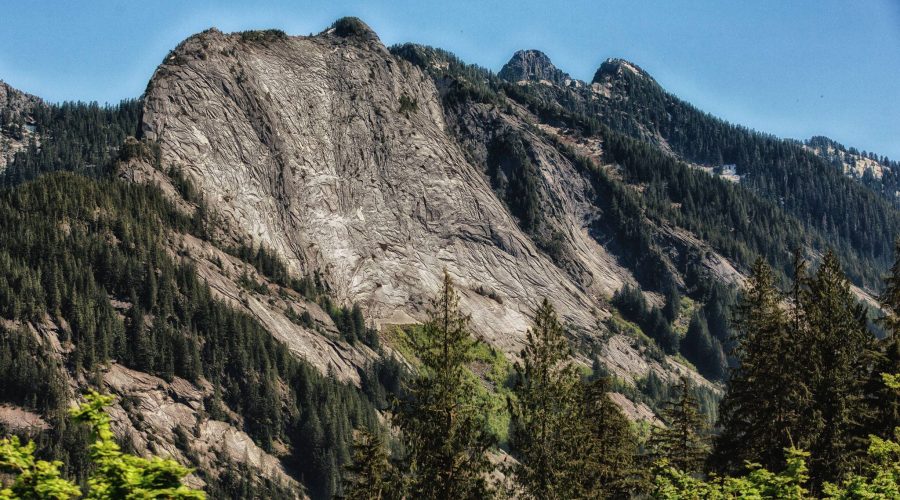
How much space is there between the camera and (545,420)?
39.1 m

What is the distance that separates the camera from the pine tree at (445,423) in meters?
35.9

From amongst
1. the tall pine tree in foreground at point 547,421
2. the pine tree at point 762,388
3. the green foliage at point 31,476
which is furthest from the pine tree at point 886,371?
the green foliage at point 31,476

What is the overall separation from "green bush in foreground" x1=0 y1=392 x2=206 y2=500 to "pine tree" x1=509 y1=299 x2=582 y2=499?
22769mm

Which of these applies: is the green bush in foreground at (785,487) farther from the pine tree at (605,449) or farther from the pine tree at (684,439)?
the pine tree at (684,439)

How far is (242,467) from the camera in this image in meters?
125

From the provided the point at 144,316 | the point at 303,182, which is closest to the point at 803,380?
the point at 144,316

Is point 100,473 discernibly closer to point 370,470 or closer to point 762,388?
point 370,470

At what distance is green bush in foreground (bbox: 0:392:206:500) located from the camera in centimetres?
1647

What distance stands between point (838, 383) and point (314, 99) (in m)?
167

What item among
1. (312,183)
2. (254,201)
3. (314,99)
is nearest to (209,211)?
(254,201)

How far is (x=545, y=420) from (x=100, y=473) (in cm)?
2465

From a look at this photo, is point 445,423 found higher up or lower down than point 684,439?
lower down

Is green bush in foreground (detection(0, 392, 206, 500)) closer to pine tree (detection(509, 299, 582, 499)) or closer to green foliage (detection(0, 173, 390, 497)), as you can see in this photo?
pine tree (detection(509, 299, 582, 499))

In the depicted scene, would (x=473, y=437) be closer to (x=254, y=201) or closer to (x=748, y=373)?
(x=748, y=373)
